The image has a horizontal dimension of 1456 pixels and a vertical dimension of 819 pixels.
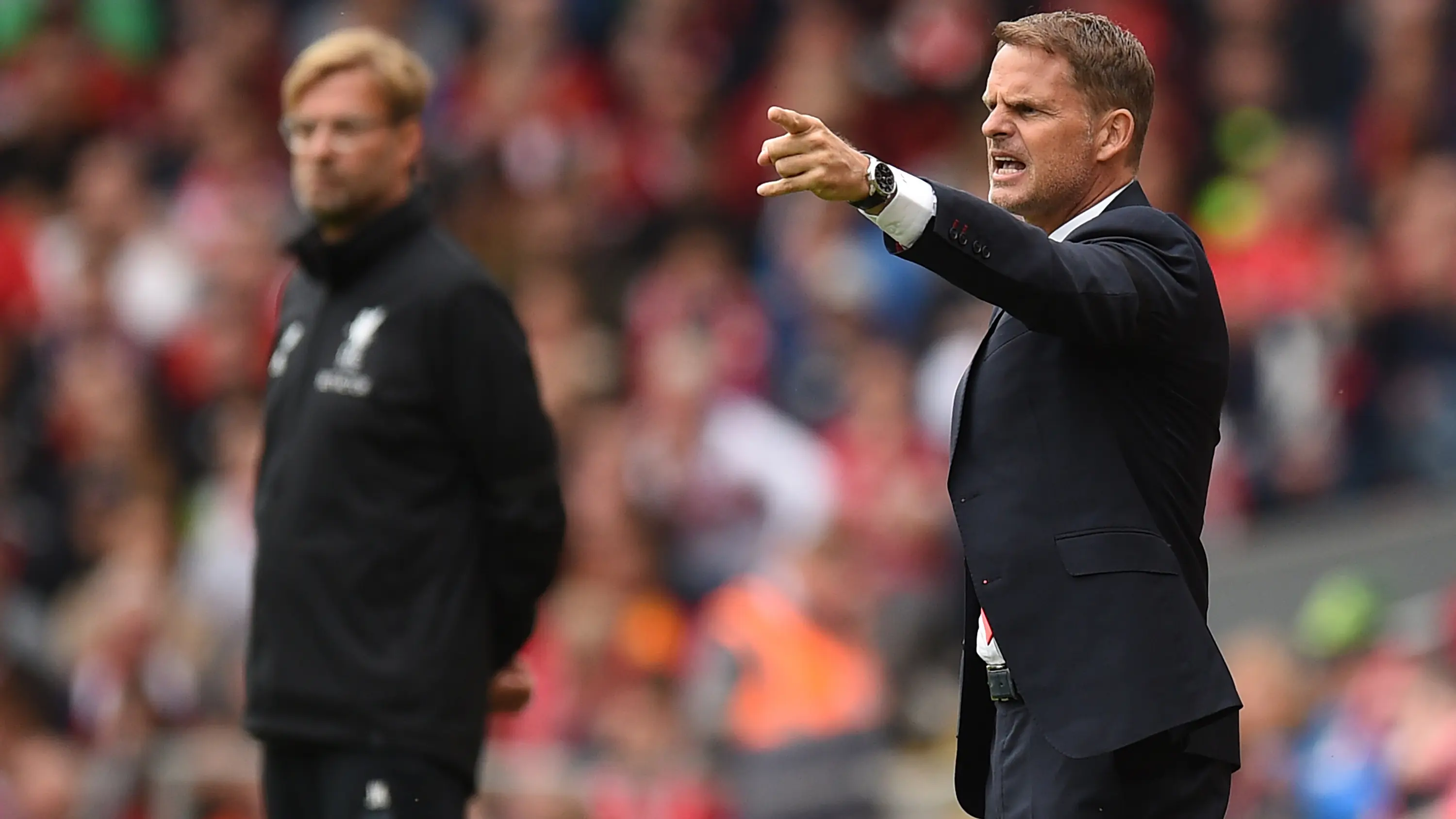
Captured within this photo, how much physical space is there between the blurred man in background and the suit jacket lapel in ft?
4.52

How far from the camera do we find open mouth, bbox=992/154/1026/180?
3.71m

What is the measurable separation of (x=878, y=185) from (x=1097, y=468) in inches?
23.3

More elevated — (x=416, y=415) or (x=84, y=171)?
(x=84, y=171)

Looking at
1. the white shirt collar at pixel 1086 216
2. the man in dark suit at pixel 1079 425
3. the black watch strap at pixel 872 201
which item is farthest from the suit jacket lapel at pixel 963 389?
the black watch strap at pixel 872 201

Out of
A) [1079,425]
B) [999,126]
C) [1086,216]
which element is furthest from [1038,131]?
[1079,425]

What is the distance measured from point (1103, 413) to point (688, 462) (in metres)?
5.96

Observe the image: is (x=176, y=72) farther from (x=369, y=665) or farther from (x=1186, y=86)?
(x=369, y=665)

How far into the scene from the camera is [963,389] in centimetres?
378

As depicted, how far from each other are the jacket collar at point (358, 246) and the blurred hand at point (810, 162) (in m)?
1.91

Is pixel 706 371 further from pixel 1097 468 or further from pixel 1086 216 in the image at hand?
pixel 1097 468

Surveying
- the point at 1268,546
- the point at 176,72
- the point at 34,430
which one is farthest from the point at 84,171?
the point at 1268,546

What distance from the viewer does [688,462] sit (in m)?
9.46

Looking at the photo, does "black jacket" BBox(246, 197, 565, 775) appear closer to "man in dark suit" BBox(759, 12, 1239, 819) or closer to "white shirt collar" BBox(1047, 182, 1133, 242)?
"man in dark suit" BBox(759, 12, 1239, 819)

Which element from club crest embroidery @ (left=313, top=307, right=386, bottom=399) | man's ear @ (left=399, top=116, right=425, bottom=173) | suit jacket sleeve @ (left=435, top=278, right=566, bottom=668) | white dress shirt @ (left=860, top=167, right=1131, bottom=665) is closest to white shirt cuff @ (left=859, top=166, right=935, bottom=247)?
white dress shirt @ (left=860, top=167, right=1131, bottom=665)
